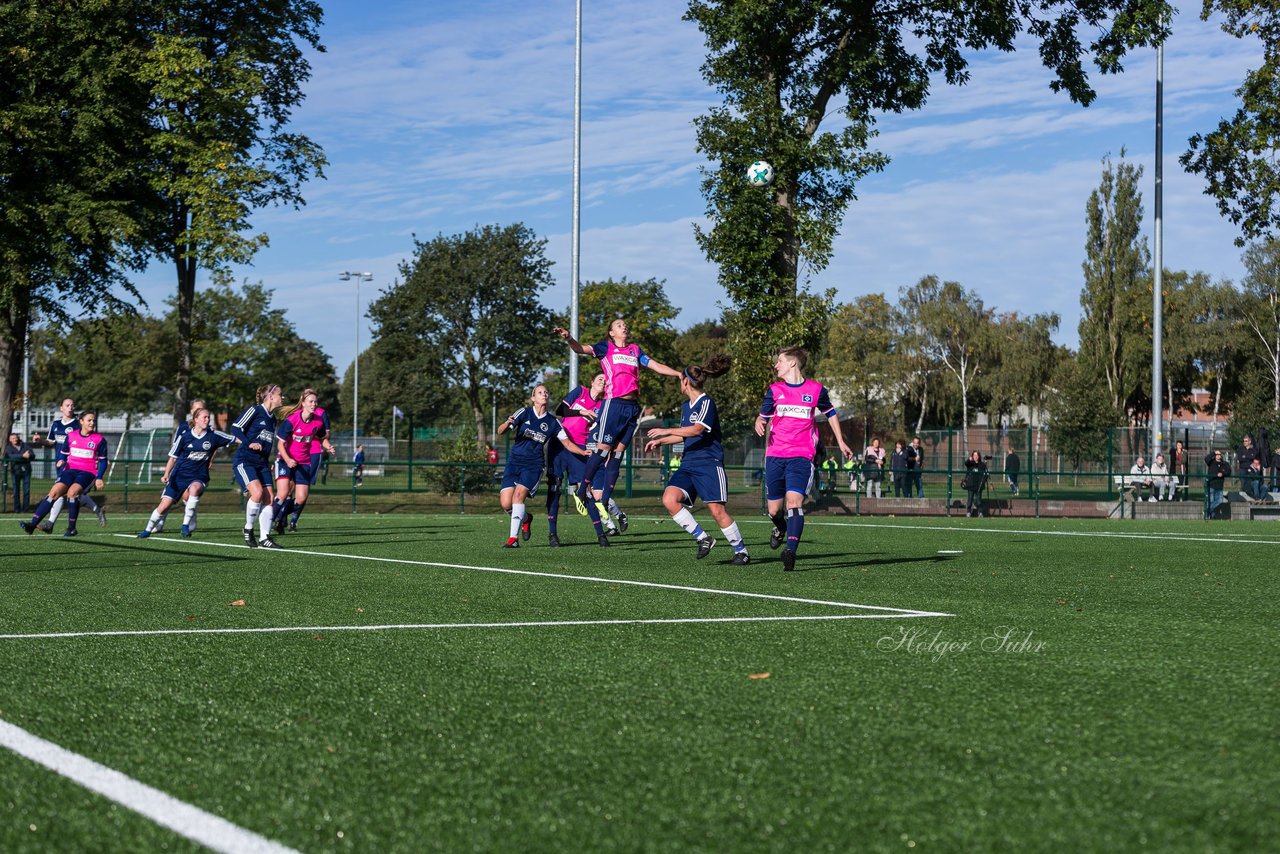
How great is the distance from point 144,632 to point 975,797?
502cm

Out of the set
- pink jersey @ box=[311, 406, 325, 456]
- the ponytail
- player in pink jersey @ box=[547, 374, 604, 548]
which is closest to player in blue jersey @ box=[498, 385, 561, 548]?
player in pink jersey @ box=[547, 374, 604, 548]

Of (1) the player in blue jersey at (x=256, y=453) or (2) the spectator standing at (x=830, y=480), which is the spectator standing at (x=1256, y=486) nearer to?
(2) the spectator standing at (x=830, y=480)

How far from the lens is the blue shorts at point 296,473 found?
16.4 meters

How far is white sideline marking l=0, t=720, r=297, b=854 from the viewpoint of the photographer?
308cm

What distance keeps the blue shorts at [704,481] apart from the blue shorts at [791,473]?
1.45 feet

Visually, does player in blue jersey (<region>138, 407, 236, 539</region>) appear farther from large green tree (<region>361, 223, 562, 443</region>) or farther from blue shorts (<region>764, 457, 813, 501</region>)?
large green tree (<region>361, 223, 562, 443</region>)

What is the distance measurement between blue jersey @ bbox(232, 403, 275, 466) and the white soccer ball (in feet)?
46.5

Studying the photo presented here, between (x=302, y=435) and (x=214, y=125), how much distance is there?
1761cm

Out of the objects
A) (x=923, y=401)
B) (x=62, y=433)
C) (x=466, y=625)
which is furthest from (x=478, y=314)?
(x=466, y=625)

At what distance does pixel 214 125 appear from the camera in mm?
31859

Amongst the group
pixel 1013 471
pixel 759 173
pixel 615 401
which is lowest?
pixel 1013 471

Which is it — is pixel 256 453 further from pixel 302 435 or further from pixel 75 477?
pixel 75 477

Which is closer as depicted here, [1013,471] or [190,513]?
[190,513]

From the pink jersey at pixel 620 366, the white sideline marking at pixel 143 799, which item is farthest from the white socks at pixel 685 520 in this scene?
the white sideline marking at pixel 143 799
